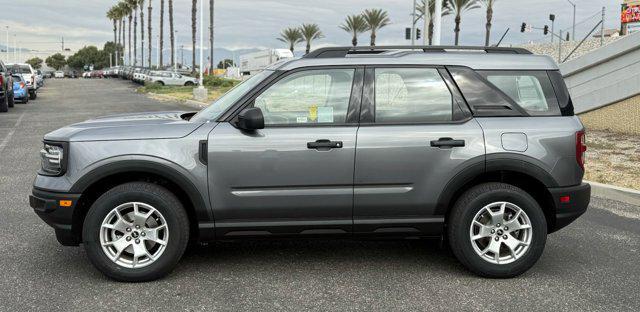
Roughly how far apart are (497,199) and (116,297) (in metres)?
2.83

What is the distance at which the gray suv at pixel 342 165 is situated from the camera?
439 cm

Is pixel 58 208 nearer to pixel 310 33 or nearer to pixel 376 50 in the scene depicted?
pixel 376 50

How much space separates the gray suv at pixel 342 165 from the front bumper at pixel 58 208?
1cm

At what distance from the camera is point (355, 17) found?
200 ft

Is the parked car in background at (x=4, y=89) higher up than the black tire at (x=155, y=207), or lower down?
higher up

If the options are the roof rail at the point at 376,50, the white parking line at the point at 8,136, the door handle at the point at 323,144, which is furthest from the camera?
the white parking line at the point at 8,136

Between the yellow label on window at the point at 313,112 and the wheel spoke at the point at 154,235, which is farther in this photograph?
the yellow label on window at the point at 313,112

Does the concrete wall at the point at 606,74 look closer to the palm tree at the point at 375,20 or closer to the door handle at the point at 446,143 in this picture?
the door handle at the point at 446,143

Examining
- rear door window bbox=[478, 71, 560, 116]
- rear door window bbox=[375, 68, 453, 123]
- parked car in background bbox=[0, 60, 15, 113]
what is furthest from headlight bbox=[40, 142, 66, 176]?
parked car in background bbox=[0, 60, 15, 113]

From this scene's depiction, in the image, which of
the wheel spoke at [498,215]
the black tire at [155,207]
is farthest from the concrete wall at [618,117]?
the black tire at [155,207]

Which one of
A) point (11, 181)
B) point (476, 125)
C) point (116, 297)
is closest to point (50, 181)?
point (116, 297)

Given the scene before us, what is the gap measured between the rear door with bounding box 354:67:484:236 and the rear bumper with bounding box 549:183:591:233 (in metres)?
0.66

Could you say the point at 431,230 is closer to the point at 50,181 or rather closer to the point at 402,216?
the point at 402,216

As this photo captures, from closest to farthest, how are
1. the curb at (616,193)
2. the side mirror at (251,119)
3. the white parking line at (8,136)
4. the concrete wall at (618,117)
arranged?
the side mirror at (251,119)
the curb at (616,193)
the white parking line at (8,136)
the concrete wall at (618,117)
